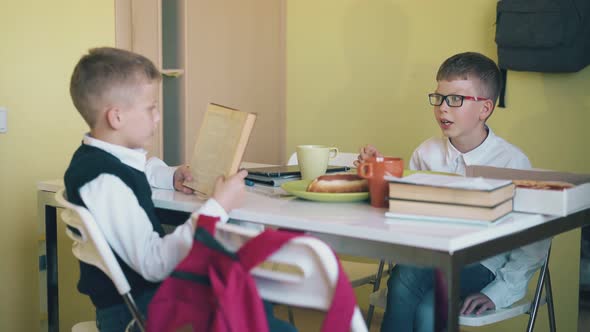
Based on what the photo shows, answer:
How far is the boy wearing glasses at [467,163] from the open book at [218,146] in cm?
44

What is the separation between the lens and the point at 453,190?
4.57 feet

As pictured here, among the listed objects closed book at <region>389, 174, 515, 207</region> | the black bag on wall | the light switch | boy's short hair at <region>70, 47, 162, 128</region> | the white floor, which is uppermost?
the black bag on wall

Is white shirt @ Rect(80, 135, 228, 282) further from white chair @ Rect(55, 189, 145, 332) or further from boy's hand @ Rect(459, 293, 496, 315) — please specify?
boy's hand @ Rect(459, 293, 496, 315)

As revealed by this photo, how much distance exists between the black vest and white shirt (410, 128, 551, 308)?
0.87 m

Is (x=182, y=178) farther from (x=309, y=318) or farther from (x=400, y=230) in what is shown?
(x=309, y=318)

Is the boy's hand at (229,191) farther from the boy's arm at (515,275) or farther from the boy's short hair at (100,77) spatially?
the boy's arm at (515,275)

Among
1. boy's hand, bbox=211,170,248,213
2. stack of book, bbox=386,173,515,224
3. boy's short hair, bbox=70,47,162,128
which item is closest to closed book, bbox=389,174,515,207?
stack of book, bbox=386,173,515,224

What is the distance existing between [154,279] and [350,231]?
425mm

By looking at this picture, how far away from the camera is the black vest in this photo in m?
1.56

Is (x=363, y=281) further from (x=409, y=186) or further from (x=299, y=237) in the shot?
(x=299, y=237)

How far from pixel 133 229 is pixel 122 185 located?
102mm

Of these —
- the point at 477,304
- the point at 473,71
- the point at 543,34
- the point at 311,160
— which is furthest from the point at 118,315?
the point at 543,34

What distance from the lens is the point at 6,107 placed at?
8.14 ft

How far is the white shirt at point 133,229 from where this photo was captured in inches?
57.1
